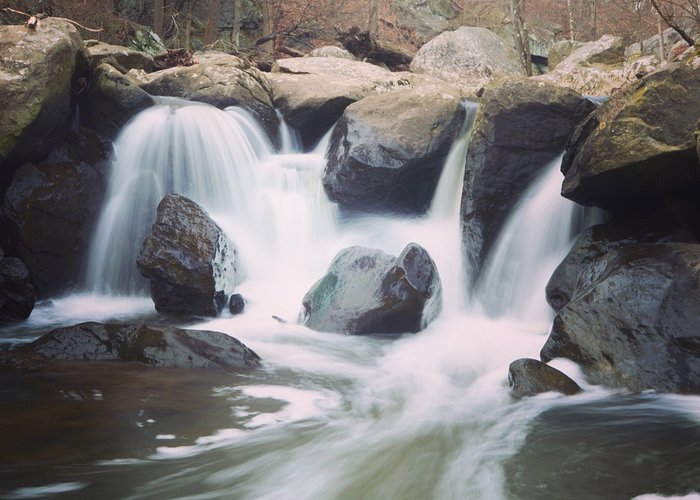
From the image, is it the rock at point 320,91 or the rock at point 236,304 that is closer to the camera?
the rock at point 236,304

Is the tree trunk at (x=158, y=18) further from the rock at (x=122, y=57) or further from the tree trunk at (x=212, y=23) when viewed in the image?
the rock at (x=122, y=57)

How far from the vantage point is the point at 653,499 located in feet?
8.46

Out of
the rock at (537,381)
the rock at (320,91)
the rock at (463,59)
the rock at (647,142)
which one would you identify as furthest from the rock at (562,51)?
the rock at (537,381)

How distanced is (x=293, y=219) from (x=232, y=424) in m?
5.66

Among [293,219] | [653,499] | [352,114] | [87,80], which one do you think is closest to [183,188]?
[293,219]

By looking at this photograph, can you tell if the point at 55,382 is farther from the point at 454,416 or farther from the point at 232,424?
the point at 454,416

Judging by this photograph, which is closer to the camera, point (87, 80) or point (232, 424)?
point (232, 424)

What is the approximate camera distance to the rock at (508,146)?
727 cm

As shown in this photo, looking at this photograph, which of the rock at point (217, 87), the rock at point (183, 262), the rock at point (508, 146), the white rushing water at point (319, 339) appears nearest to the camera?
the white rushing water at point (319, 339)

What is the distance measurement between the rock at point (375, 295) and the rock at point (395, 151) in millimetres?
2400

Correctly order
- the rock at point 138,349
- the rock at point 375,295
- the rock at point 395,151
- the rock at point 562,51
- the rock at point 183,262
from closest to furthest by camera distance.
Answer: the rock at point 138,349
the rock at point 375,295
the rock at point 183,262
the rock at point 395,151
the rock at point 562,51

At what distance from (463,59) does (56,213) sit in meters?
10.6

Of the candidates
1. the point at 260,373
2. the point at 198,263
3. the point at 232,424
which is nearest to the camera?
the point at 232,424

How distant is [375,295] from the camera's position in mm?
6480
